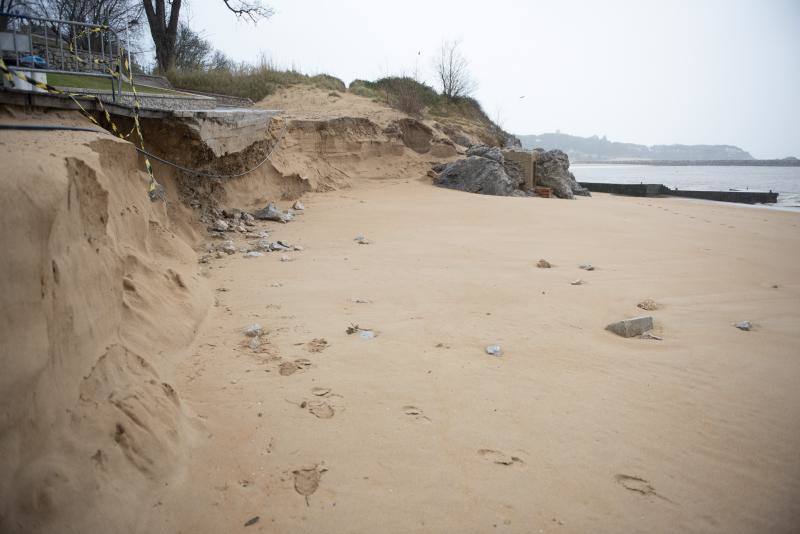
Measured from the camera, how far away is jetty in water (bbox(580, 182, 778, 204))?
1762cm

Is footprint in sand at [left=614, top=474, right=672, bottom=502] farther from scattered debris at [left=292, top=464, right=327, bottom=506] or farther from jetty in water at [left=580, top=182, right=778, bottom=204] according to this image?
jetty in water at [left=580, top=182, right=778, bottom=204]

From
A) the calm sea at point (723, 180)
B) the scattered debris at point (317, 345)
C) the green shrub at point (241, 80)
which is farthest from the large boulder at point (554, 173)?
the scattered debris at point (317, 345)

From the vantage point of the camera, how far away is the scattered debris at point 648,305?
4328 millimetres

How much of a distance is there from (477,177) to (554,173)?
121 inches

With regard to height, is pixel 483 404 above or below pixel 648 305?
below

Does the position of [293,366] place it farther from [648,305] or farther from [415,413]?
[648,305]

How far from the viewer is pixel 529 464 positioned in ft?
7.27

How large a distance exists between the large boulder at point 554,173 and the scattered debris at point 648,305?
1020 centimetres

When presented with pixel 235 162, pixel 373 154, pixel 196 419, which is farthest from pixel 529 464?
pixel 373 154

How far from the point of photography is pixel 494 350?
330 centimetres

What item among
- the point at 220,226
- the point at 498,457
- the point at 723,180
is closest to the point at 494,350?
the point at 498,457

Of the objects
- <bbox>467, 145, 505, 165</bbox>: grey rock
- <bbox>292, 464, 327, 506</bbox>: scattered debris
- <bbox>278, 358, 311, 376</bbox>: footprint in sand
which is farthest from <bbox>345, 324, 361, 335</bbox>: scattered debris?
<bbox>467, 145, 505, 165</bbox>: grey rock

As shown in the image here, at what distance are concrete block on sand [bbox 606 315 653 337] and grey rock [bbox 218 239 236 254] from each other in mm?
4084

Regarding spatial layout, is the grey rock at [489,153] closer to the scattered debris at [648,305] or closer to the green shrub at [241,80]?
the green shrub at [241,80]
